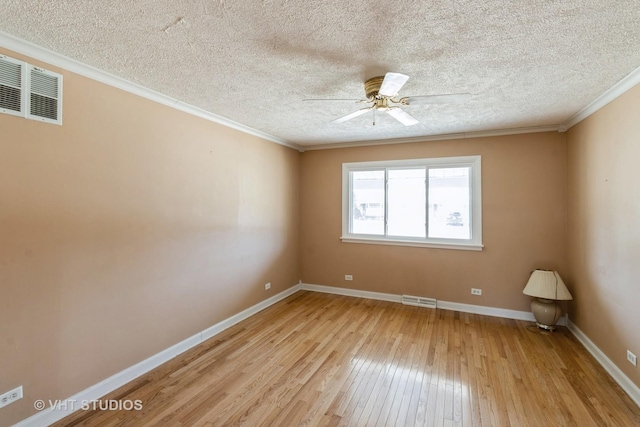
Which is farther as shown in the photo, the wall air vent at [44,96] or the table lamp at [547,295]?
the table lamp at [547,295]

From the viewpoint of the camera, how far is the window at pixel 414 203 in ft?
13.2

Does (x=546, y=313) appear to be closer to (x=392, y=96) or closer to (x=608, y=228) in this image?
(x=608, y=228)

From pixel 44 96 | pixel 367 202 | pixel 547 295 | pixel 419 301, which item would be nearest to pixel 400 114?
pixel 367 202

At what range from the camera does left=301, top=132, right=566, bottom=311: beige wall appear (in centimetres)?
360

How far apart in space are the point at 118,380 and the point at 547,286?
14.8 ft

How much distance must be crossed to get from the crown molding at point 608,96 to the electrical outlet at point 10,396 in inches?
191

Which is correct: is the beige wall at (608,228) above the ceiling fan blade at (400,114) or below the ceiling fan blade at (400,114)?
below

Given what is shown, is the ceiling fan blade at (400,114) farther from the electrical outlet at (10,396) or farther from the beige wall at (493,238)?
the electrical outlet at (10,396)

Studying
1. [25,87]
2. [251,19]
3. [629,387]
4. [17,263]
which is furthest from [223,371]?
[629,387]

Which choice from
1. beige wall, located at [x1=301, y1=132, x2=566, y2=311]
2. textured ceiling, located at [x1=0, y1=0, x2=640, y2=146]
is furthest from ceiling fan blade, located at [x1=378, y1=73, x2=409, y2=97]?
beige wall, located at [x1=301, y1=132, x2=566, y2=311]

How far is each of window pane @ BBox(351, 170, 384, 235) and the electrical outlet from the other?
4.02m

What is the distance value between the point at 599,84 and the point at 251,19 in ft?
9.37

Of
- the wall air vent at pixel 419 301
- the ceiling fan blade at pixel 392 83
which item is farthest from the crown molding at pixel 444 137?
the wall air vent at pixel 419 301

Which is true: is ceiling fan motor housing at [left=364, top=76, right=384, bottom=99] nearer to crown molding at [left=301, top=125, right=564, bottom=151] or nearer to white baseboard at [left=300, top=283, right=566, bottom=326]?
crown molding at [left=301, top=125, right=564, bottom=151]
